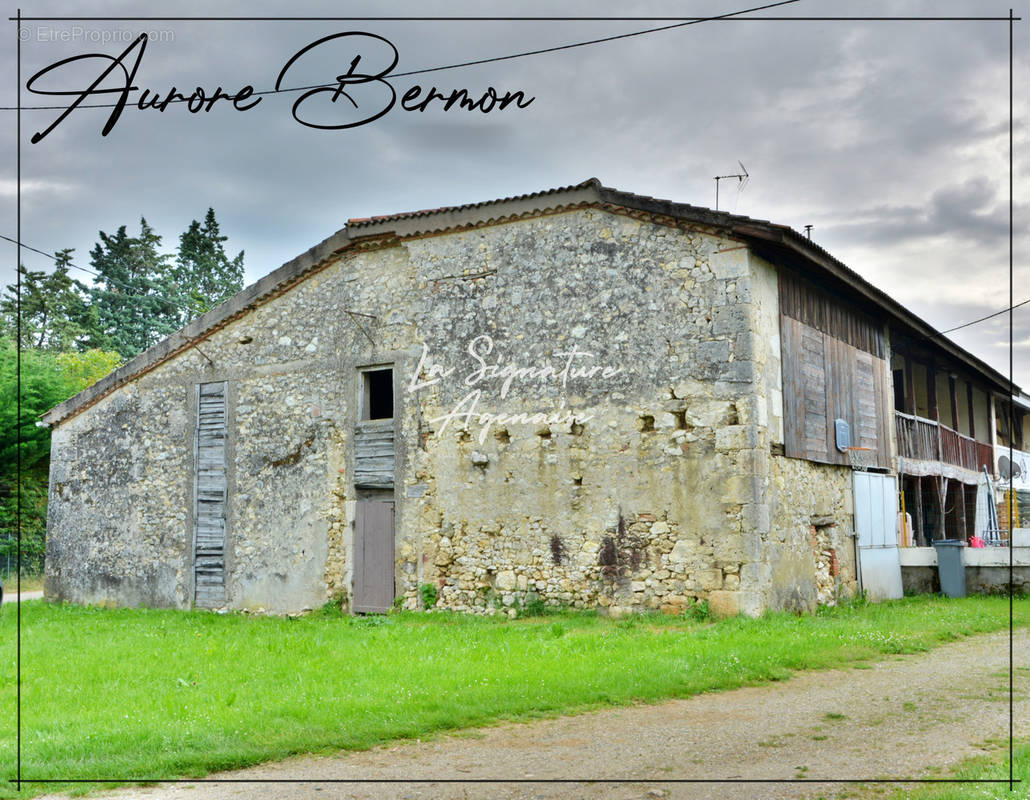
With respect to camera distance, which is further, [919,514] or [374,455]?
[919,514]

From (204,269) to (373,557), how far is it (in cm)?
1965

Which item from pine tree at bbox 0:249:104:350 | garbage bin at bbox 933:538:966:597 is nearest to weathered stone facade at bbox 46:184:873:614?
garbage bin at bbox 933:538:966:597

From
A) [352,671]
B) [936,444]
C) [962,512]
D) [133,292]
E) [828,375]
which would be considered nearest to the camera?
[352,671]

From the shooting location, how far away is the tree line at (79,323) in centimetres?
2767

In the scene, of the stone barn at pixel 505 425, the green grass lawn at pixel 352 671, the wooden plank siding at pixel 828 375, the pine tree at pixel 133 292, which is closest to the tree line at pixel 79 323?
the pine tree at pixel 133 292

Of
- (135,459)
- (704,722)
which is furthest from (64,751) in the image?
(135,459)

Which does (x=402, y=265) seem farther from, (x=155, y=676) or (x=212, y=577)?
(x=155, y=676)

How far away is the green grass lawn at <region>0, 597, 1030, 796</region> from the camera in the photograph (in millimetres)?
7066

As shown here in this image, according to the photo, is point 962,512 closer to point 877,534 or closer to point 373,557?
point 877,534

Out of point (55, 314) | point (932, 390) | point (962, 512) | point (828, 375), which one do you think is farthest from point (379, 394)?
point (55, 314)

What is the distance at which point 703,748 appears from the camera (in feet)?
22.1

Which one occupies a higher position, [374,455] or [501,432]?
[501,432]

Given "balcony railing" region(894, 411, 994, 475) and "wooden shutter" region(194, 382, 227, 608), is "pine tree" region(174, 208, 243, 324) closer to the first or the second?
"wooden shutter" region(194, 382, 227, 608)

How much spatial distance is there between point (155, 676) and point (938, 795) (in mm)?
7934
